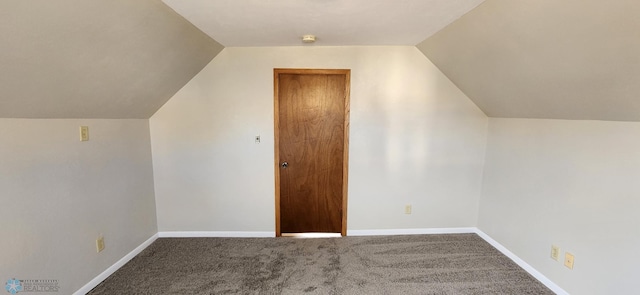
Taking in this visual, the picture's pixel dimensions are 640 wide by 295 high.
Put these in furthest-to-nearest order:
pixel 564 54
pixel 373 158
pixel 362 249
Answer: pixel 373 158 → pixel 362 249 → pixel 564 54

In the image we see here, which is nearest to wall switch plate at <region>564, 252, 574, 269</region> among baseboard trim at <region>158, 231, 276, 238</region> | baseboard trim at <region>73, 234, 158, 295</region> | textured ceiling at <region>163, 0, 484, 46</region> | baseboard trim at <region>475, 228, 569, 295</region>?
baseboard trim at <region>475, 228, 569, 295</region>

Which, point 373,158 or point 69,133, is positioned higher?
point 69,133

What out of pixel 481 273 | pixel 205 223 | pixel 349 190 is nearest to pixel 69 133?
pixel 205 223

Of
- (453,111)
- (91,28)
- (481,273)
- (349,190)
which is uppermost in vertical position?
(91,28)

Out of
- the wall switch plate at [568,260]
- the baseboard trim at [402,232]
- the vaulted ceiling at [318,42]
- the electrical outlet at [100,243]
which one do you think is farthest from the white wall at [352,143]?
the wall switch plate at [568,260]

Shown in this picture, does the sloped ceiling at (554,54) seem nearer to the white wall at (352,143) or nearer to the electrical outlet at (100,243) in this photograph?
the white wall at (352,143)

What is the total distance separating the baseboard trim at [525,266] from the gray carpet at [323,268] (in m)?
0.05

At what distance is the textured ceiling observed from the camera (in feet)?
5.40

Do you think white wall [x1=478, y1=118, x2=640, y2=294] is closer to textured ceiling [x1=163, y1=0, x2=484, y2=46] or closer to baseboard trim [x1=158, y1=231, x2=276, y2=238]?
textured ceiling [x1=163, y1=0, x2=484, y2=46]

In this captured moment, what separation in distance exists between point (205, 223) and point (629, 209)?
3520 millimetres

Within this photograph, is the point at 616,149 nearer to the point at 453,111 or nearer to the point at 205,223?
the point at 453,111

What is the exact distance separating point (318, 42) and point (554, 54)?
5.91ft

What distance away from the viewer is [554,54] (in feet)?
5.05

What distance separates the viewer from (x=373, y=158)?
9.32ft
